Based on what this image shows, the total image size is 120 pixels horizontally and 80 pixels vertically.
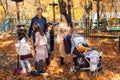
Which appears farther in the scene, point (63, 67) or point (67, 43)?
point (63, 67)

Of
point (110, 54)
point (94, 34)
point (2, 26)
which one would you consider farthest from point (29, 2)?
point (110, 54)

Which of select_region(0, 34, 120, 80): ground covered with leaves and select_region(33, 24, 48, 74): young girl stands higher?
select_region(33, 24, 48, 74): young girl

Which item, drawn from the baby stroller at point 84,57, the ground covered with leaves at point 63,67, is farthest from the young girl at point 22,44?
the baby stroller at point 84,57

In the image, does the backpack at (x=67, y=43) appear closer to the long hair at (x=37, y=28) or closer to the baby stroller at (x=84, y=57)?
the baby stroller at (x=84, y=57)

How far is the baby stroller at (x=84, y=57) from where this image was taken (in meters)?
8.61

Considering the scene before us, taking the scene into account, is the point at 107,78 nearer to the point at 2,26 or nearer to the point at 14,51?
the point at 14,51

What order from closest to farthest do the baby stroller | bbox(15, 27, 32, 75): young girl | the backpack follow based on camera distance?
the baby stroller, bbox(15, 27, 32, 75): young girl, the backpack

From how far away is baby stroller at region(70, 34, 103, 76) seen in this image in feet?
28.2

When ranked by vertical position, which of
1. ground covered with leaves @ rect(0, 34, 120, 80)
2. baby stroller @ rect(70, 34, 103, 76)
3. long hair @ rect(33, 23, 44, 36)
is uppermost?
long hair @ rect(33, 23, 44, 36)

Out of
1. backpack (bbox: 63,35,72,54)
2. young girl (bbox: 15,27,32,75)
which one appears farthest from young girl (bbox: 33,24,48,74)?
backpack (bbox: 63,35,72,54)

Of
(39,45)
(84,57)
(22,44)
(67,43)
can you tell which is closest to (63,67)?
(67,43)

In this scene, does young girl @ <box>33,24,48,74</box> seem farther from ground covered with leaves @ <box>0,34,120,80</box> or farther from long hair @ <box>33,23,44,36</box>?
ground covered with leaves @ <box>0,34,120,80</box>

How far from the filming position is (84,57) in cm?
875

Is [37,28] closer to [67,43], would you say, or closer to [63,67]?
[67,43]
